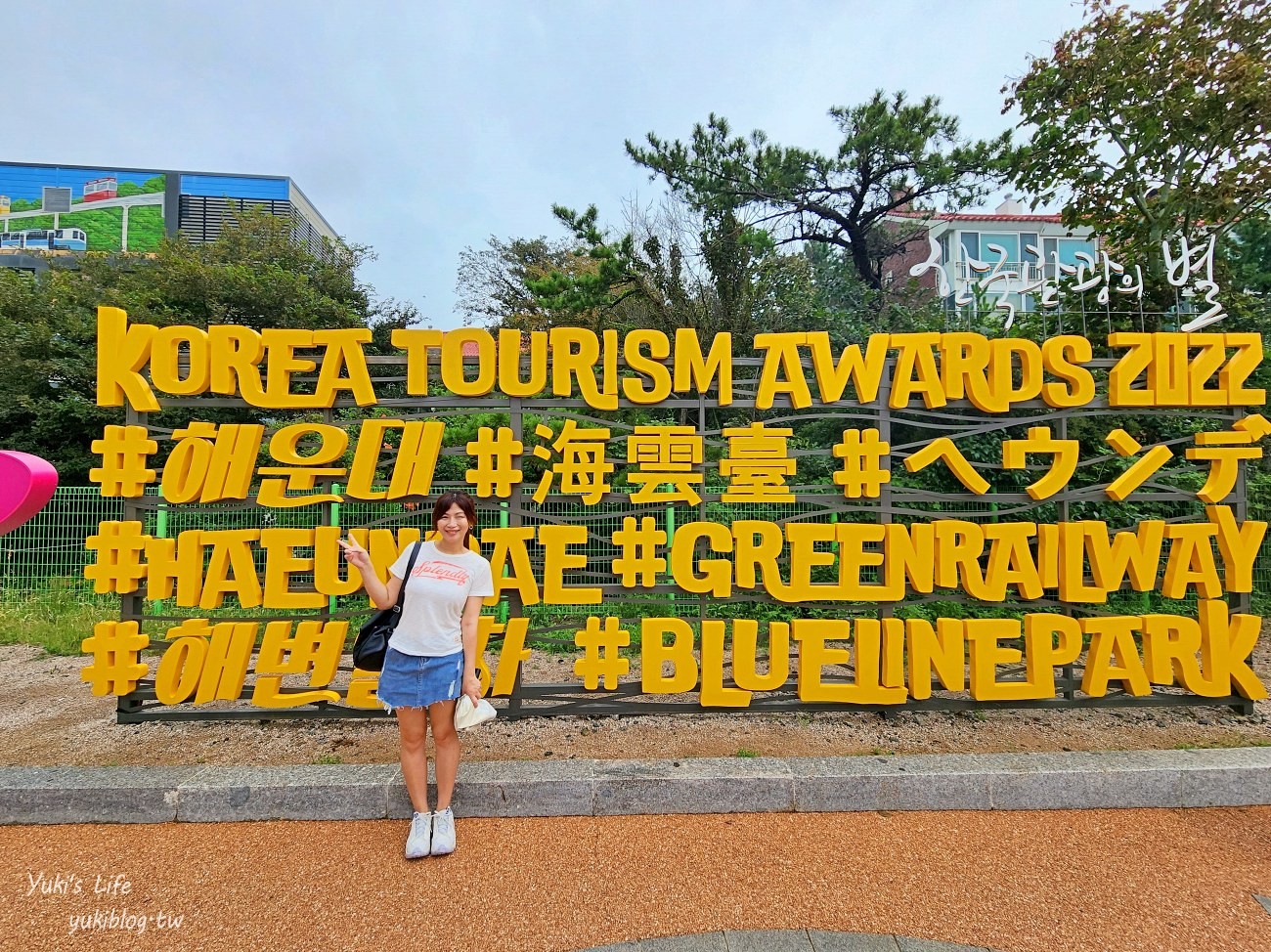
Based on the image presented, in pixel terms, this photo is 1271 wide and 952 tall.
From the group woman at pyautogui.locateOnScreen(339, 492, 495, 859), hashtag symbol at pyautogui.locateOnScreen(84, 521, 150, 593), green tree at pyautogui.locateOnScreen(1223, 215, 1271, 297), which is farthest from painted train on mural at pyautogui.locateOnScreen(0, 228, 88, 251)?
green tree at pyautogui.locateOnScreen(1223, 215, 1271, 297)

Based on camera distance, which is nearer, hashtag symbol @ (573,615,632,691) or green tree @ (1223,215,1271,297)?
hashtag symbol @ (573,615,632,691)

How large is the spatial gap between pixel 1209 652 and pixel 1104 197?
22.2 feet

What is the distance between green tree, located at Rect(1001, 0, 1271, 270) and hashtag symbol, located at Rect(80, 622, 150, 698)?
35.0 ft

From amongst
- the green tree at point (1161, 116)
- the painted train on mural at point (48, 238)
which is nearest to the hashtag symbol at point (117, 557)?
the green tree at point (1161, 116)

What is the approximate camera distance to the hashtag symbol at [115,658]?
3662 millimetres

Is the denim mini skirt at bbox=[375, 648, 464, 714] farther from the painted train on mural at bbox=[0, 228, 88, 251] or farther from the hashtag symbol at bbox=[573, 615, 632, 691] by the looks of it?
the painted train on mural at bbox=[0, 228, 88, 251]

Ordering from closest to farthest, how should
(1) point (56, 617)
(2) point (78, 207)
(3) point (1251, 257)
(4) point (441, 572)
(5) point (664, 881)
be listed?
(5) point (664, 881) → (4) point (441, 572) → (1) point (56, 617) → (3) point (1251, 257) → (2) point (78, 207)

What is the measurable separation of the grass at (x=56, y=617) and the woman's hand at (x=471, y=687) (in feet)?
A: 17.6

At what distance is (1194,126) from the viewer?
23.1 ft

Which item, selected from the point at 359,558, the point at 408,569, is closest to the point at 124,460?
the point at 359,558

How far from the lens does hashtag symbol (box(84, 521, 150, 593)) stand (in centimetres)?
368

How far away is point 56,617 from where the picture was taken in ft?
20.6

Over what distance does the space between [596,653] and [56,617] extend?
21.1ft

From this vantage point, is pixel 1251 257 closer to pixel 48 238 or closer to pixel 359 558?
pixel 359 558
